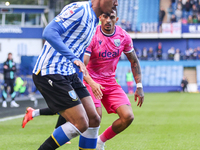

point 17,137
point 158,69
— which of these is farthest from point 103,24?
point 158,69

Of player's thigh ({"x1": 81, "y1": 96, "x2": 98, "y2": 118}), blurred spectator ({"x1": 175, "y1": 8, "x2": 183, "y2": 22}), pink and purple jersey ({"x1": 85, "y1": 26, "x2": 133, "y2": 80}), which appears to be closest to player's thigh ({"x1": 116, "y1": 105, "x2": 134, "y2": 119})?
pink and purple jersey ({"x1": 85, "y1": 26, "x2": 133, "y2": 80})

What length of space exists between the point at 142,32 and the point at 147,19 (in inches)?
107

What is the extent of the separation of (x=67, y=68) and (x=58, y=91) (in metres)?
0.31

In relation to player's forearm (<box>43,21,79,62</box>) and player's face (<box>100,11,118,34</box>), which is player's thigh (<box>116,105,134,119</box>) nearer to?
player's face (<box>100,11,118,34</box>)

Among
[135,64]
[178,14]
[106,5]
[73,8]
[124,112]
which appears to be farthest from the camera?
[178,14]

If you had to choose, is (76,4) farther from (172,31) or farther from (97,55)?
(172,31)

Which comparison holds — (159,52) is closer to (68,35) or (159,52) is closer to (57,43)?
(68,35)

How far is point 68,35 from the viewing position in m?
3.87

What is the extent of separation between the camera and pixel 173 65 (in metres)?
35.7

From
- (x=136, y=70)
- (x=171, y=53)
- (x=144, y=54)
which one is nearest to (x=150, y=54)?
(x=144, y=54)

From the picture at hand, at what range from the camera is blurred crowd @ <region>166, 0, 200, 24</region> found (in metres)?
37.3

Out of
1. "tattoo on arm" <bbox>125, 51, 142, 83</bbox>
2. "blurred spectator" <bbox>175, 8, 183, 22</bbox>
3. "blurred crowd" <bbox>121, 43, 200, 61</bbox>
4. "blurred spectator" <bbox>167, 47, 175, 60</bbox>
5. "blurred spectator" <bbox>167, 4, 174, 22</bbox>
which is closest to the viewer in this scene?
"tattoo on arm" <bbox>125, 51, 142, 83</bbox>

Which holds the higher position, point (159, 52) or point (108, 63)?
point (108, 63)

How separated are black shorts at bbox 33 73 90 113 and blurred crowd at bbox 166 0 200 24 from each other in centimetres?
3499
